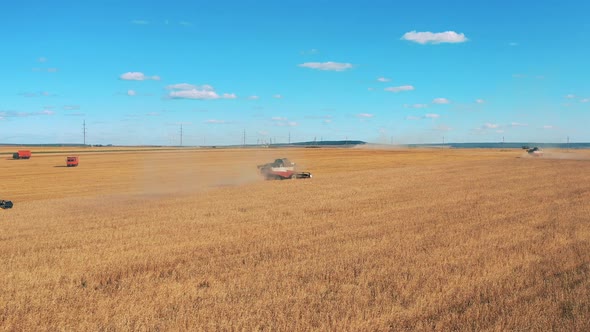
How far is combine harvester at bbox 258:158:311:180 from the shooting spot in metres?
37.6

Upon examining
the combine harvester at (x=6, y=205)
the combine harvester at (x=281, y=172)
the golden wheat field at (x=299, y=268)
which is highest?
the combine harvester at (x=281, y=172)

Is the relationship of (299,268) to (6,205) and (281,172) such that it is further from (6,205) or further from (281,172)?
(281,172)

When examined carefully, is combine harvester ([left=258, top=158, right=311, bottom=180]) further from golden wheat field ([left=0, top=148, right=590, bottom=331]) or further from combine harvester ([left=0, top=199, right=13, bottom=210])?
combine harvester ([left=0, top=199, right=13, bottom=210])

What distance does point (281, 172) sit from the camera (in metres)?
37.6

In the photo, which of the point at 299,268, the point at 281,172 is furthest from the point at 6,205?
the point at 281,172

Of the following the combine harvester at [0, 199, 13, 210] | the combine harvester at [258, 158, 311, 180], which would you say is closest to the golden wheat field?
the combine harvester at [0, 199, 13, 210]

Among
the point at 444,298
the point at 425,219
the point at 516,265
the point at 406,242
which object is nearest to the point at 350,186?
the point at 425,219

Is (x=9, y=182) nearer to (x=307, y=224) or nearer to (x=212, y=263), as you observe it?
(x=307, y=224)

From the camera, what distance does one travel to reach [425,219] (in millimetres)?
16719

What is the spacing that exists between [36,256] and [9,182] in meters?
33.8

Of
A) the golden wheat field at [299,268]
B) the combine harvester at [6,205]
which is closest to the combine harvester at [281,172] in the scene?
the golden wheat field at [299,268]

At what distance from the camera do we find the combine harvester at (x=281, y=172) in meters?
37.6

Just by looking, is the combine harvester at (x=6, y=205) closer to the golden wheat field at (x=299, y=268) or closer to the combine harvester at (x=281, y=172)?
the golden wheat field at (x=299, y=268)

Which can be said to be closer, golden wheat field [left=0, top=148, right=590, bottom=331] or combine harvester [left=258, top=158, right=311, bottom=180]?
golden wheat field [left=0, top=148, right=590, bottom=331]
